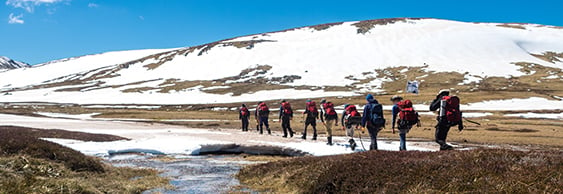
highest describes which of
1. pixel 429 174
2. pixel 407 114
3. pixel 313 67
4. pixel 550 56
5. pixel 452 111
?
pixel 550 56

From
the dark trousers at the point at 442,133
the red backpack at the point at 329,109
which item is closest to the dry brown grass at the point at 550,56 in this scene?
the red backpack at the point at 329,109

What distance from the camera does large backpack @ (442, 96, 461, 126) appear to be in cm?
1460

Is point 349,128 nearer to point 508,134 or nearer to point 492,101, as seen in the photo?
point 508,134

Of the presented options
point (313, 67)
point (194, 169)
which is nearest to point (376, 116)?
point (194, 169)

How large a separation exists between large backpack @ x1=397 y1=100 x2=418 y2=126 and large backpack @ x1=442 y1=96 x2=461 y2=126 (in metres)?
2.52

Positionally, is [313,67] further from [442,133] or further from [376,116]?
[442,133]

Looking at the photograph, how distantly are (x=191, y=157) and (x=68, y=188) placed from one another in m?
12.8

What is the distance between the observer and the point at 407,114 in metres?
17.2

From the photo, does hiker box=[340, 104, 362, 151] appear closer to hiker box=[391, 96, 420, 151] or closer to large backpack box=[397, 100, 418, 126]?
hiker box=[391, 96, 420, 151]

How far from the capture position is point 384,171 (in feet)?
33.3

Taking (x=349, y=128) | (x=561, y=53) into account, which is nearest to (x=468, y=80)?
(x=561, y=53)

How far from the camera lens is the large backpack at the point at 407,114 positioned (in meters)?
17.2

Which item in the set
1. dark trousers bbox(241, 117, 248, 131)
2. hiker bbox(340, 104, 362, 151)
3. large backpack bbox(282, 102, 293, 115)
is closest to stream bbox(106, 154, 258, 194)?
hiker bbox(340, 104, 362, 151)

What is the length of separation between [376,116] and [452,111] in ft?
13.4
